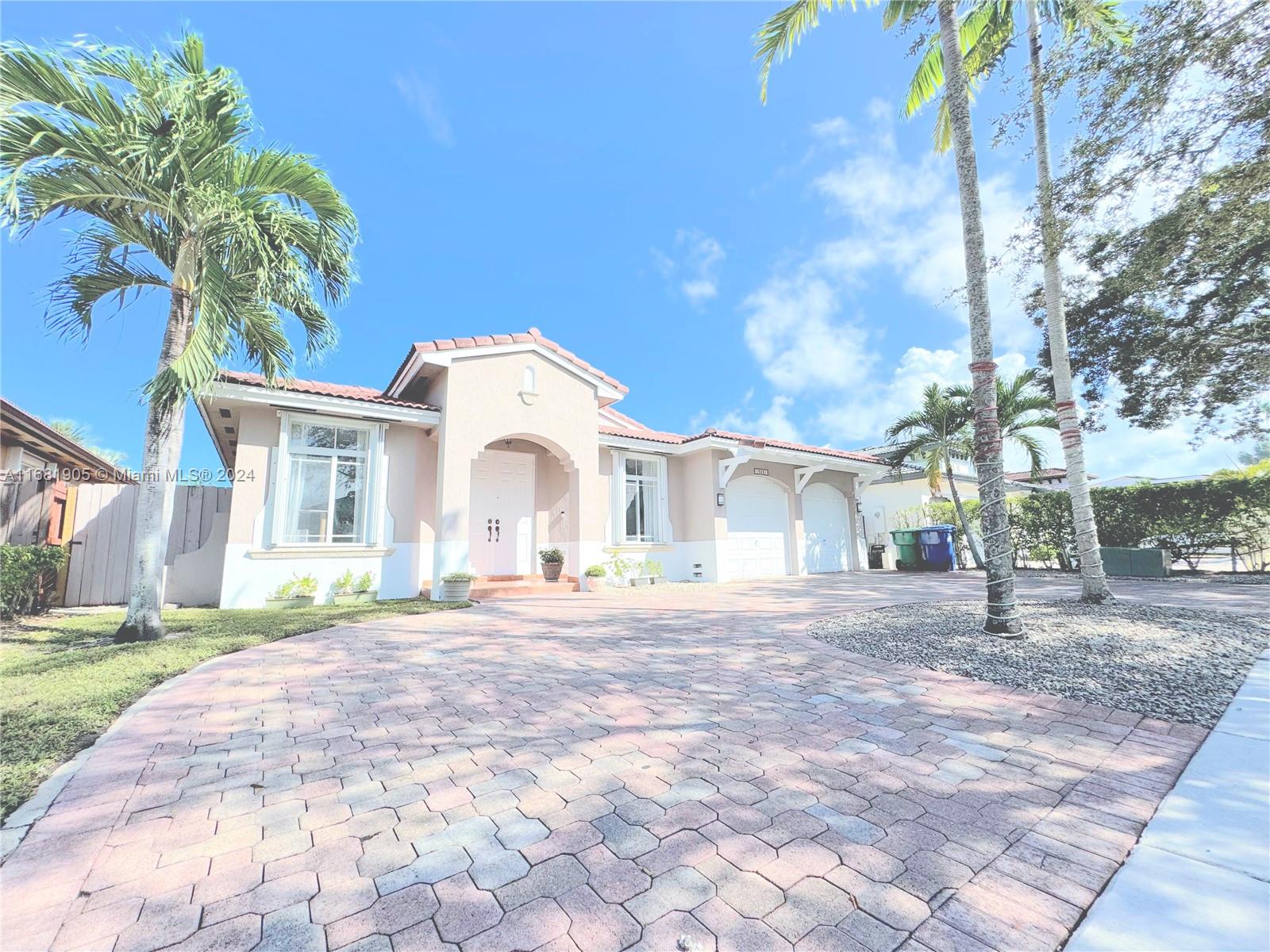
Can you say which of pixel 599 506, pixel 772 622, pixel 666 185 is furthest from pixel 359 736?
pixel 666 185

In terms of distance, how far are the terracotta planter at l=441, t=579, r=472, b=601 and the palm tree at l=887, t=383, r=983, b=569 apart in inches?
529

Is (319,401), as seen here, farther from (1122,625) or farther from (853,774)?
(1122,625)

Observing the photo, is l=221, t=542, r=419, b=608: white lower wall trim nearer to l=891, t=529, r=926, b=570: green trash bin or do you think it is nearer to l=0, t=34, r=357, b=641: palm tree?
l=0, t=34, r=357, b=641: palm tree

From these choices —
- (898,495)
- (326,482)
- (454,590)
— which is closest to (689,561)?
(454,590)

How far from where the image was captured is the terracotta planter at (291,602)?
9680 mm

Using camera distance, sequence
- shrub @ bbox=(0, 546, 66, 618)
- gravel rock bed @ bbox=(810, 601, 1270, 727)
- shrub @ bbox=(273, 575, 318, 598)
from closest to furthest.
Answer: gravel rock bed @ bbox=(810, 601, 1270, 727) → shrub @ bbox=(0, 546, 66, 618) → shrub @ bbox=(273, 575, 318, 598)

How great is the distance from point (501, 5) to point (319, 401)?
821cm

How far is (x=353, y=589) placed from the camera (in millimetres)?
10398

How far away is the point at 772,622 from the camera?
751 centimetres

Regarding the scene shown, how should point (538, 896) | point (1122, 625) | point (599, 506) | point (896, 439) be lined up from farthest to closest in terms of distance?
point (896, 439)
point (599, 506)
point (1122, 625)
point (538, 896)

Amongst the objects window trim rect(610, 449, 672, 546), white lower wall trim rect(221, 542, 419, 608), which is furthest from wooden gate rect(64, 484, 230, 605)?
window trim rect(610, 449, 672, 546)

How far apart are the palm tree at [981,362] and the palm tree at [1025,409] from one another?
8832mm

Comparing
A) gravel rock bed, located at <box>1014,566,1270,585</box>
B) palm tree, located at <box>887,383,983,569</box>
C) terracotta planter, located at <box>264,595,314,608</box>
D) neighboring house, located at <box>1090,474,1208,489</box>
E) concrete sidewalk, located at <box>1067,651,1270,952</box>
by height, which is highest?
palm tree, located at <box>887,383,983,569</box>

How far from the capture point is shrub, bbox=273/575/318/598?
386 inches
